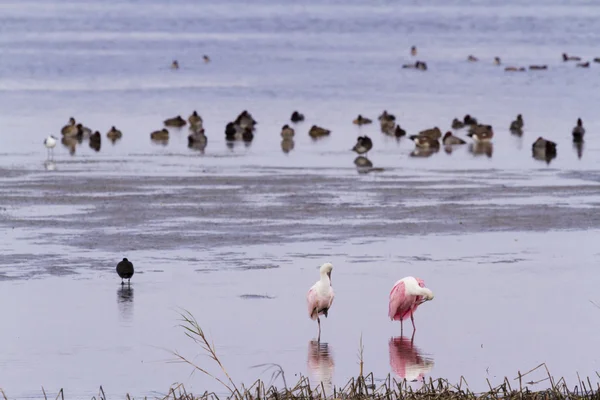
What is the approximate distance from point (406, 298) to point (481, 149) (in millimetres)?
17586

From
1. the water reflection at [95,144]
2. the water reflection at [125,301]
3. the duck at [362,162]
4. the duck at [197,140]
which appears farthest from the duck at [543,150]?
the water reflection at [125,301]

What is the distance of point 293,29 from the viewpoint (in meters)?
106

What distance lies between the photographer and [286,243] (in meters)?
15.9

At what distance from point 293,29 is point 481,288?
93.5 meters

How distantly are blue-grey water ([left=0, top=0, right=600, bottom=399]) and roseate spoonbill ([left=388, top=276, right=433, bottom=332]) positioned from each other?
0.20 metres

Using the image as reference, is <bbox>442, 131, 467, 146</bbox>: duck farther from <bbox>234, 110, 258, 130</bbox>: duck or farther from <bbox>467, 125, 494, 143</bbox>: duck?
<bbox>234, 110, 258, 130</bbox>: duck

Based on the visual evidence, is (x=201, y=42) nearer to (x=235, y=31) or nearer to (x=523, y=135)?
(x=235, y=31)

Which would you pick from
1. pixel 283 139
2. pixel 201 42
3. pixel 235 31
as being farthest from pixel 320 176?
pixel 235 31

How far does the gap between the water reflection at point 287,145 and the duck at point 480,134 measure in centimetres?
384

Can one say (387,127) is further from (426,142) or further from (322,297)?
(322,297)

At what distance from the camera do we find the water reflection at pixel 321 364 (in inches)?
389

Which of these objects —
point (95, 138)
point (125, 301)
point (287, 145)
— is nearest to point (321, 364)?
point (125, 301)

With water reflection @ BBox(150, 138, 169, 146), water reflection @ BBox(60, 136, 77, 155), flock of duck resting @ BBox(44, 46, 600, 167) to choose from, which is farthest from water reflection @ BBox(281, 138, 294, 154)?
water reflection @ BBox(60, 136, 77, 155)

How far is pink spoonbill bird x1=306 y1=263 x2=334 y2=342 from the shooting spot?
1142 cm
